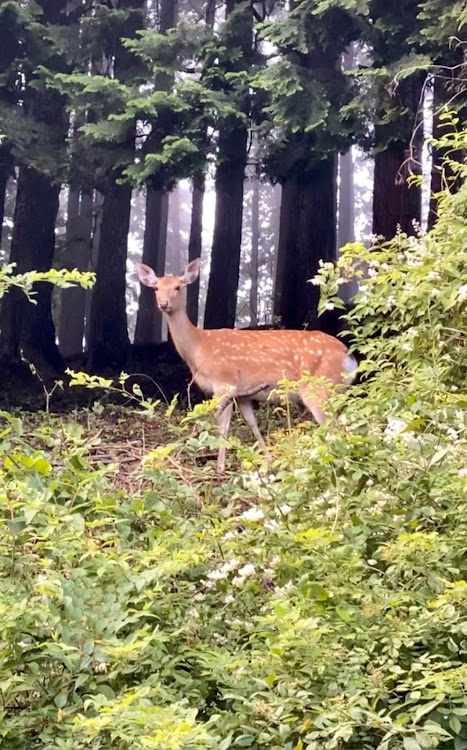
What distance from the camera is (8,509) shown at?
10.2 feet

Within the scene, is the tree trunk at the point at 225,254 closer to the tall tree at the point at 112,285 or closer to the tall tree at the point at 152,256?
the tall tree at the point at 112,285

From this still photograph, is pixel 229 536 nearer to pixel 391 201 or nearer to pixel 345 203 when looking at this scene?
pixel 391 201

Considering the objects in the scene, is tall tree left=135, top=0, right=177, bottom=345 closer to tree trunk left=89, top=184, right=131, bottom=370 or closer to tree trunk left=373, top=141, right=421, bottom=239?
tree trunk left=89, top=184, right=131, bottom=370

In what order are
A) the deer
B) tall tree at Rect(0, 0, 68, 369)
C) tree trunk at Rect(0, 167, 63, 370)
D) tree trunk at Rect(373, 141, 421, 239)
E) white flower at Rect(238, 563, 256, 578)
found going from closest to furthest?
white flower at Rect(238, 563, 256, 578) < the deer < tree trunk at Rect(373, 141, 421, 239) < tall tree at Rect(0, 0, 68, 369) < tree trunk at Rect(0, 167, 63, 370)

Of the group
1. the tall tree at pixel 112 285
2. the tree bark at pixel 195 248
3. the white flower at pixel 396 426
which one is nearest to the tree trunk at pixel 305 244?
the tall tree at pixel 112 285

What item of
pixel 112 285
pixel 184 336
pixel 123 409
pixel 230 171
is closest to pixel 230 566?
pixel 123 409

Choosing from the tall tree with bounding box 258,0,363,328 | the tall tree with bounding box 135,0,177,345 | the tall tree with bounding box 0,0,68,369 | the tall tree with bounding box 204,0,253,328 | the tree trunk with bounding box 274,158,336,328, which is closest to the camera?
the tall tree with bounding box 258,0,363,328

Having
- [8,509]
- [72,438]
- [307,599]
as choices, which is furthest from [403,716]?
[72,438]

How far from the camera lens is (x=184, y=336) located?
29.1 ft

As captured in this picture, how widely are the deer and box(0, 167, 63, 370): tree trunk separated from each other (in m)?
4.68

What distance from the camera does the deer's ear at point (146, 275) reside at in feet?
28.8

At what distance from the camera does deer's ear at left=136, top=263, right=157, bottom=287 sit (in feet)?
28.8

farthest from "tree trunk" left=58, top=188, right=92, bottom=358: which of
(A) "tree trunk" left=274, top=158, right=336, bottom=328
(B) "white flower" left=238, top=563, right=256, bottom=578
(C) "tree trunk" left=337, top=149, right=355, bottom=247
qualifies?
(B) "white flower" left=238, top=563, right=256, bottom=578

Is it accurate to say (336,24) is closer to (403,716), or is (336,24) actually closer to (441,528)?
(441,528)
